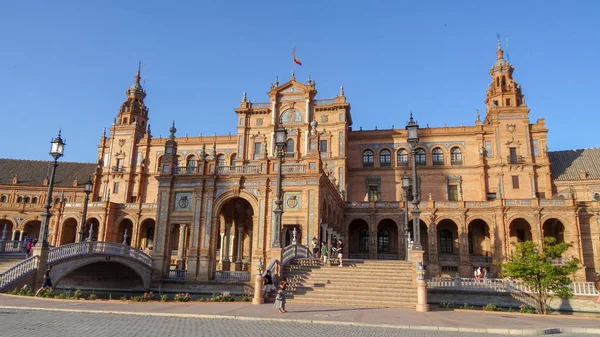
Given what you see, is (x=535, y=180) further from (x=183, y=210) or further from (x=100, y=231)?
(x=100, y=231)

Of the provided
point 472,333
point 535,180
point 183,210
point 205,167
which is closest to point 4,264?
point 183,210

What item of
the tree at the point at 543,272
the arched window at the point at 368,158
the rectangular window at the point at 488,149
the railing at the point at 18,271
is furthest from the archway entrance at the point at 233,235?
the rectangular window at the point at 488,149

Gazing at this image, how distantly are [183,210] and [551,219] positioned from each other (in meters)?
34.6

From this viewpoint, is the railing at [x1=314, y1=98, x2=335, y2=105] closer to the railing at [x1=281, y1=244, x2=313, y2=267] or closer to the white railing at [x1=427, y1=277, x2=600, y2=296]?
the railing at [x1=281, y1=244, x2=313, y2=267]

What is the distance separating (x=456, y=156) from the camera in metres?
47.9

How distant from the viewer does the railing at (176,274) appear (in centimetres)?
2923

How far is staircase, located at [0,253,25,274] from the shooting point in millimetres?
25078

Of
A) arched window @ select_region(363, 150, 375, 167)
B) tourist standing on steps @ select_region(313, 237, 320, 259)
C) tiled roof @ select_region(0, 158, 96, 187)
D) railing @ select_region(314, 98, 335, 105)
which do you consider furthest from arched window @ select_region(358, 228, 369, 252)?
tiled roof @ select_region(0, 158, 96, 187)

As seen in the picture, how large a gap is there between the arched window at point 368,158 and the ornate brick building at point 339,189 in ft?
0.44

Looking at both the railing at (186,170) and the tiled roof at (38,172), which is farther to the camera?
the tiled roof at (38,172)

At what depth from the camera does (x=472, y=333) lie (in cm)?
1123

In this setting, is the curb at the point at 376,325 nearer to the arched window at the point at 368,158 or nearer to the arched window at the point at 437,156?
the arched window at the point at 437,156

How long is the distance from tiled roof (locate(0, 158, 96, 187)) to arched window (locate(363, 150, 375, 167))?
→ 3897cm

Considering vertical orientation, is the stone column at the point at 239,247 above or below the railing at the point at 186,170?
below
